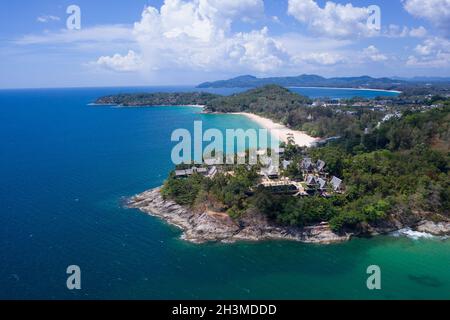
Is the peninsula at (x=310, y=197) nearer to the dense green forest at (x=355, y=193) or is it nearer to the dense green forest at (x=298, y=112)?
the dense green forest at (x=355, y=193)

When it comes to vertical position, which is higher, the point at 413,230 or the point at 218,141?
the point at 218,141

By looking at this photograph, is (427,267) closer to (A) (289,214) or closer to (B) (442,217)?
(B) (442,217)

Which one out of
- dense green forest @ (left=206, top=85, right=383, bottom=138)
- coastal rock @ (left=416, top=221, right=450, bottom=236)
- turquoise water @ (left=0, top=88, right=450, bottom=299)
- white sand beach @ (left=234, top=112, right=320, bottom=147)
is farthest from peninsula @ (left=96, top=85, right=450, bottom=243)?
dense green forest @ (left=206, top=85, right=383, bottom=138)

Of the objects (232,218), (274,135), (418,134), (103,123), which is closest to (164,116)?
(103,123)

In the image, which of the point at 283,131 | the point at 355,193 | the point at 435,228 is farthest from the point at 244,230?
the point at 283,131

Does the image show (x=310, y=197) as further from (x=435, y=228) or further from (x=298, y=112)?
(x=298, y=112)

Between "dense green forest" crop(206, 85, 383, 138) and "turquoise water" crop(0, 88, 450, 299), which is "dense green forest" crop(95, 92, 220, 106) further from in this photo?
"turquoise water" crop(0, 88, 450, 299)

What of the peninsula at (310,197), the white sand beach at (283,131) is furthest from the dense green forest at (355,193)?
the white sand beach at (283,131)
